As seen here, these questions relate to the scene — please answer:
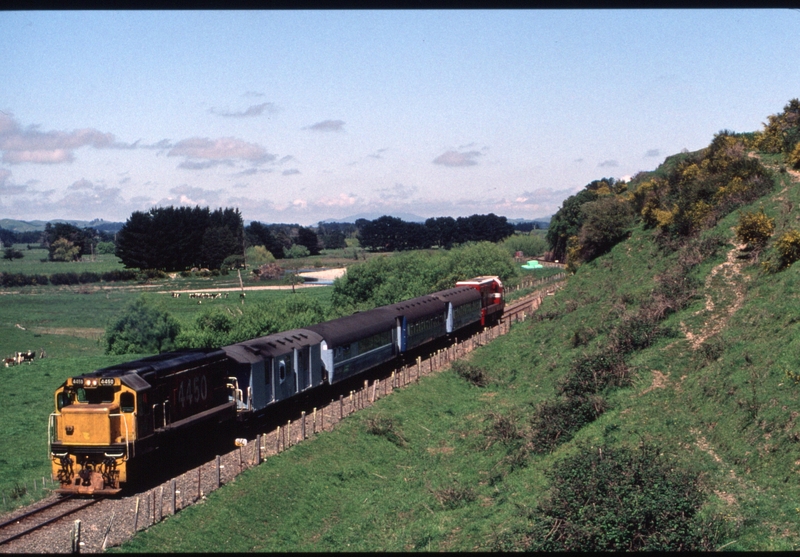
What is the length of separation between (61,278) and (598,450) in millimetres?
101085

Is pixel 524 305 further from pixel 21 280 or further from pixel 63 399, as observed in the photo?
pixel 21 280

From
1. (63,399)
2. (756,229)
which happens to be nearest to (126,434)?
(63,399)

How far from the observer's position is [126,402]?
18984 millimetres

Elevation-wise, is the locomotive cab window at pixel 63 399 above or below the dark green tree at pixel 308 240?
below

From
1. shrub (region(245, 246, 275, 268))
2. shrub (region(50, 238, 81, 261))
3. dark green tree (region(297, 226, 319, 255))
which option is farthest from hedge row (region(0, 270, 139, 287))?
dark green tree (region(297, 226, 319, 255))

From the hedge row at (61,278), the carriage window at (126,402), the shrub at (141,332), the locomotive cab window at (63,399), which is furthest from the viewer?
the hedge row at (61,278)

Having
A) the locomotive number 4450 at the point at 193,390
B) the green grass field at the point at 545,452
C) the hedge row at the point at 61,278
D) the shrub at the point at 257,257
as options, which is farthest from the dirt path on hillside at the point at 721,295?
the shrub at the point at 257,257

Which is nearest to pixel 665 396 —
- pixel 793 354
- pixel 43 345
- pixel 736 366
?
pixel 736 366

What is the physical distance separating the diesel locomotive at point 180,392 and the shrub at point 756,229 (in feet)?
60.6

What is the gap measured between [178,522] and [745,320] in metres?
20.0

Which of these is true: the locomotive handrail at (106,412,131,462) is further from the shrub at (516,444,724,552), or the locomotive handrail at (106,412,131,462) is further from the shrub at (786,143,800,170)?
the shrub at (786,143,800,170)

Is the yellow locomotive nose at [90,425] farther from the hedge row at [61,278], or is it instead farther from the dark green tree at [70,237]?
the dark green tree at [70,237]

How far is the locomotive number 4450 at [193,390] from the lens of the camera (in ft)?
70.4

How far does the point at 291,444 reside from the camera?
24766 millimetres
